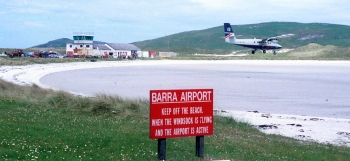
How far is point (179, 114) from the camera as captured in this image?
9.08m

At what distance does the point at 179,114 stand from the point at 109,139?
2.45 m

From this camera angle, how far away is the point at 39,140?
10477 mm

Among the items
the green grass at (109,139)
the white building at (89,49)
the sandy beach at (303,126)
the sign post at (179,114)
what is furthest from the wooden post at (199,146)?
the white building at (89,49)

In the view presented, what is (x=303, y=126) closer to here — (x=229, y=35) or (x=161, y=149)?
(x=161, y=149)

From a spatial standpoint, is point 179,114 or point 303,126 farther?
point 303,126

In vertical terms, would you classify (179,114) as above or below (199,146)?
above

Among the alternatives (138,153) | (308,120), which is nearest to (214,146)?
(138,153)

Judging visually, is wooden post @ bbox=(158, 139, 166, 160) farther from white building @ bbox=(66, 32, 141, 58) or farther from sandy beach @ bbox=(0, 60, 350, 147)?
white building @ bbox=(66, 32, 141, 58)

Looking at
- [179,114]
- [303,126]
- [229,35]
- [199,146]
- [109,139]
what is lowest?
[303,126]

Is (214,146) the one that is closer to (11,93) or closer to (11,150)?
(11,150)

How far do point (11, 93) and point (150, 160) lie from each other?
13.1 meters

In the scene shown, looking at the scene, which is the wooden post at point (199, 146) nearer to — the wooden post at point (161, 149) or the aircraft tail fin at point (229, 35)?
the wooden post at point (161, 149)

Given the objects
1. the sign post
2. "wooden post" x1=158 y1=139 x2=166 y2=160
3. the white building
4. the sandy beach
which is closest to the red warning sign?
the sign post

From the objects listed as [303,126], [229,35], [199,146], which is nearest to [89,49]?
[229,35]
